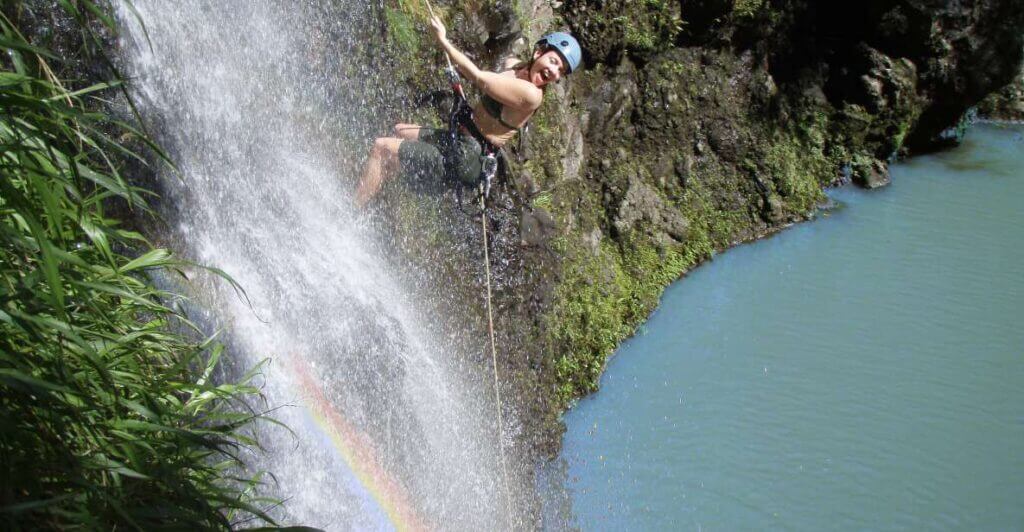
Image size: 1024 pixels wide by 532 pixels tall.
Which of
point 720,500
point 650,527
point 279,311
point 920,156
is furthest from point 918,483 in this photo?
point 920,156

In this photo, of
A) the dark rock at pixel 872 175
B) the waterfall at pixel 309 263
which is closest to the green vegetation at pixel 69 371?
the waterfall at pixel 309 263

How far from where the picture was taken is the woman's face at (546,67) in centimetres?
503

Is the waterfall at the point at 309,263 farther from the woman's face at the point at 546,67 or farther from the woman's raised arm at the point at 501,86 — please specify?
the woman's face at the point at 546,67

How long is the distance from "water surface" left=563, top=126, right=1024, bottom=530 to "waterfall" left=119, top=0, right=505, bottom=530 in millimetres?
1344

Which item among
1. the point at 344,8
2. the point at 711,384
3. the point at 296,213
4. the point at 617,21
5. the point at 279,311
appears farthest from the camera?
the point at 617,21

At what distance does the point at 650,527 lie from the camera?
5.88 meters

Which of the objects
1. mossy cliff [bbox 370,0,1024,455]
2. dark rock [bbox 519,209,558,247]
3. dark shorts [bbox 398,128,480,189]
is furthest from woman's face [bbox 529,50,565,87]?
dark rock [bbox 519,209,558,247]

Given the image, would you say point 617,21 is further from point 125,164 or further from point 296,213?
point 125,164

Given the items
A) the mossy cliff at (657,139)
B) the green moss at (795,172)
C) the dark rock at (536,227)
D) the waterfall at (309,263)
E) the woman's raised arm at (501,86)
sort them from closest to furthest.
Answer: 1. the waterfall at (309,263)
2. the woman's raised arm at (501,86)
3. the mossy cliff at (657,139)
4. the dark rock at (536,227)
5. the green moss at (795,172)

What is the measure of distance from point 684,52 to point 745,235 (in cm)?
248

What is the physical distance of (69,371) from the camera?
2.21 meters

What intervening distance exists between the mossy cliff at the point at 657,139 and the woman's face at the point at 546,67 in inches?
58.7

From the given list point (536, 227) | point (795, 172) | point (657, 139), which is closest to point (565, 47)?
point (536, 227)

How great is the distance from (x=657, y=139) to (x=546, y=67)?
16.6 ft
